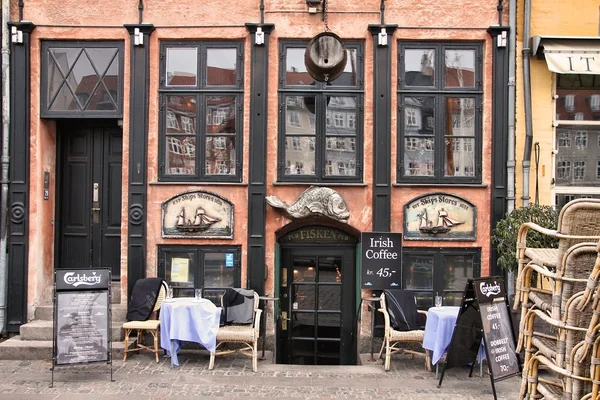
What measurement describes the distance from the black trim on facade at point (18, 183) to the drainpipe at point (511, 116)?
7.82 m

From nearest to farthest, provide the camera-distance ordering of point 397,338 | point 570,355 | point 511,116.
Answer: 1. point 570,355
2. point 397,338
3. point 511,116

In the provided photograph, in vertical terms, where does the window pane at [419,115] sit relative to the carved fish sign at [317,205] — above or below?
above

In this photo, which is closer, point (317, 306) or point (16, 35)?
point (16, 35)

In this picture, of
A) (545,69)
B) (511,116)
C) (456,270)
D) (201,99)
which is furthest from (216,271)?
(545,69)

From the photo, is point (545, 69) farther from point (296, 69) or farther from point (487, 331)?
point (487, 331)

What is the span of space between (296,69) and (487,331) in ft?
16.7

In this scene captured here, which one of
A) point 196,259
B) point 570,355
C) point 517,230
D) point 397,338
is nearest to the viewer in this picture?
point 570,355

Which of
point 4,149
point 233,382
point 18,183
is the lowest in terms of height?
point 233,382

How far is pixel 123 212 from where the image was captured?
970cm

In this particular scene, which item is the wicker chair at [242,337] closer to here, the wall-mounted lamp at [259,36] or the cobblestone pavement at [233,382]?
the cobblestone pavement at [233,382]

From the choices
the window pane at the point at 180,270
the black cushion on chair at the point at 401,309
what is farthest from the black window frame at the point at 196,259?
the black cushion on chair at the point at 401,309

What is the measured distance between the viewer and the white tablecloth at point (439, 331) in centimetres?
810

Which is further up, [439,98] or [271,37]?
[271,37]

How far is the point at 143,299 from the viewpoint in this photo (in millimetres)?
9273
